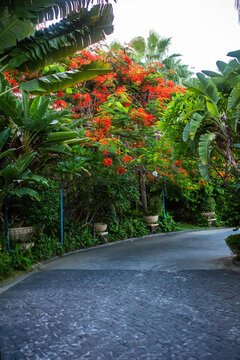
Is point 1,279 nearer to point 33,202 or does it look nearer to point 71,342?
point 33,202

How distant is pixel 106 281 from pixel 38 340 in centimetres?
327

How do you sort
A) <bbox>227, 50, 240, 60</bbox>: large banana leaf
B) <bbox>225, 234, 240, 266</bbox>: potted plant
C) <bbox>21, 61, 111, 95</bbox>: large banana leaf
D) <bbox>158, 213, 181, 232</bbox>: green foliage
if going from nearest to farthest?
<bbox>21, 61, 111, 95</bbox>: large banana leaf < <bbox>227, 50, 240, 60</bbox>: large banana leaf < <bbox>225, 234, 240, 266</bbox>: potted plant < <bbox>158, 213, 181, 232</bbox>: green foliage

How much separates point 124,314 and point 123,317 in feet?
0.47

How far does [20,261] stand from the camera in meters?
8.48

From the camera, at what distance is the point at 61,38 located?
27.2 ft

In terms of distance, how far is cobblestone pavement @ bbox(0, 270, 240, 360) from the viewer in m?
3.77

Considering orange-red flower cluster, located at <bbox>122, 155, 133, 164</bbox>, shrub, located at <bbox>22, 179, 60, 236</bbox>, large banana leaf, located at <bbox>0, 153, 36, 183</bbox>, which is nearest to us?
large banana leaf, located at <bbox>0, 153, 36, 183</bbox>

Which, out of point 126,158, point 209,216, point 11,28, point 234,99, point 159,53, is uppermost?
point 159,53

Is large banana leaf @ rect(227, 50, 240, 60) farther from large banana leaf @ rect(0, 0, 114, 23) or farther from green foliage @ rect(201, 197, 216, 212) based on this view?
green foliage @ rect(201, 197, 216, 212)

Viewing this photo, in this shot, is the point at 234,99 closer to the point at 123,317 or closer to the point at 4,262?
the point at 123,317

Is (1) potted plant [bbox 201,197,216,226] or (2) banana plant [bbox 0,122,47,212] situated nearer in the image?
(2) banana plant [bbox 0,122,47,212]

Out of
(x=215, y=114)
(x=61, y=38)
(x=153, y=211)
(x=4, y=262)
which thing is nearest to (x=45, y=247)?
(x=4, y=262)

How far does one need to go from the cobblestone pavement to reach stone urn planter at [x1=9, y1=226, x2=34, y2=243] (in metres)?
1.42

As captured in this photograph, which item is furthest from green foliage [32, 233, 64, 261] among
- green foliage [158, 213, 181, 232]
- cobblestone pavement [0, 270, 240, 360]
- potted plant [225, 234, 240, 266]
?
green foliage [158, 213, 181, 232]
